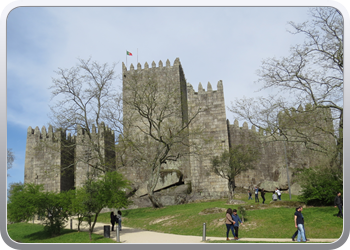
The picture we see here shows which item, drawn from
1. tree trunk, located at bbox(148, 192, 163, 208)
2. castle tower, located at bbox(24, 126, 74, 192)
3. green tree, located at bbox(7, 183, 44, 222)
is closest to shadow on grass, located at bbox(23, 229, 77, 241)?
green tree, located at bbox(7, 183, 44, 222)

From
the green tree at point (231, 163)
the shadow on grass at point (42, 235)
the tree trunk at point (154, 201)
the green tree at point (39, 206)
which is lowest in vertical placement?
the shadow on grass at point (42, 235)

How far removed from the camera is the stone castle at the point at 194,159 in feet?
84.3

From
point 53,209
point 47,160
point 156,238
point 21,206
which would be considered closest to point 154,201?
point 53,209

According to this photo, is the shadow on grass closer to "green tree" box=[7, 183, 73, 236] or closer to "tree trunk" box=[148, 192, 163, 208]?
"green tree" box=[7, 183, 73, 236]

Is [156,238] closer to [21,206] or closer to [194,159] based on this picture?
[21,206]

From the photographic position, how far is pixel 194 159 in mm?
26547

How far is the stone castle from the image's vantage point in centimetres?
2569

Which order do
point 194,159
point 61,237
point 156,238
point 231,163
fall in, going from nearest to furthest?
point 156,238 → point 61,237 → point 231,163 → point 194,159

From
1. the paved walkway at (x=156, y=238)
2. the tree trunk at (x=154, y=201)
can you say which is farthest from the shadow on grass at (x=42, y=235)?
the tree trunk at (x=154, y=201)

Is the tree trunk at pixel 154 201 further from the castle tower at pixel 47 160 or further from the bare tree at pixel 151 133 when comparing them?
the castle tower at pixel 47 160

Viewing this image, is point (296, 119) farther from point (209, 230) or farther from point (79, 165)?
point (79, 165)
